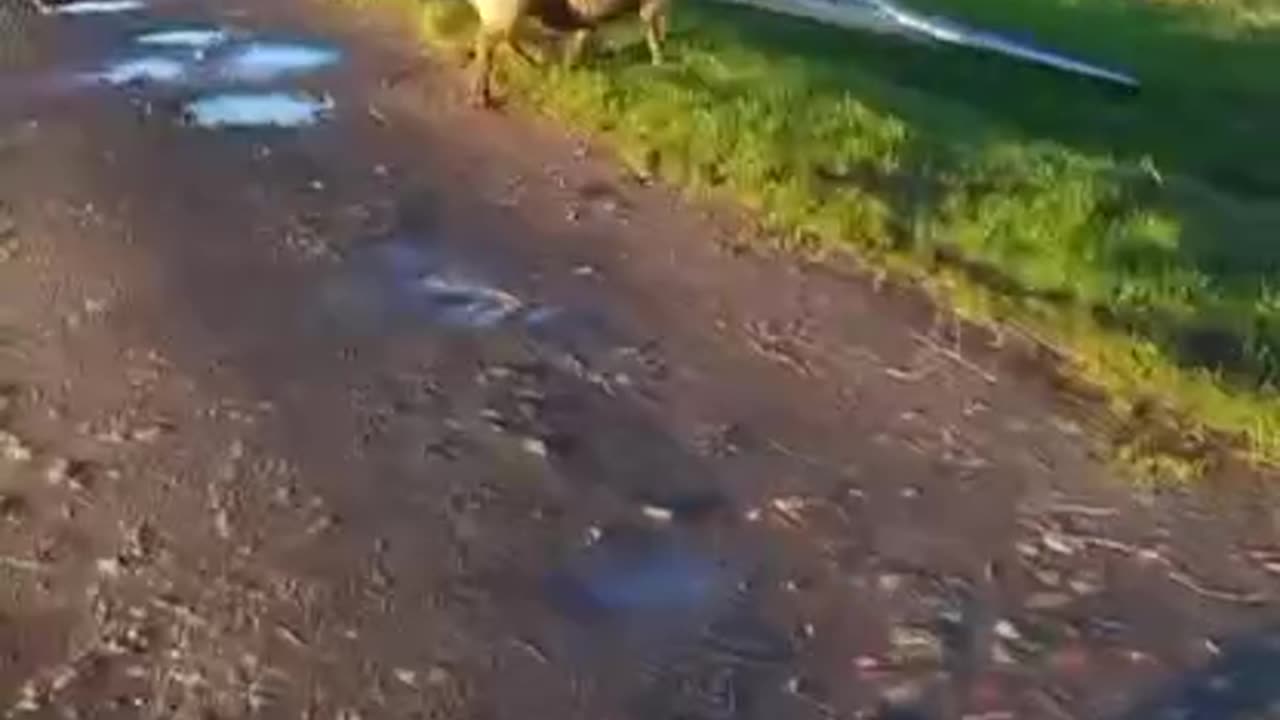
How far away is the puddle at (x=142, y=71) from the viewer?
10516mm

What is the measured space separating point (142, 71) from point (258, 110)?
2.98ft

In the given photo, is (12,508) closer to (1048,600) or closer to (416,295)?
(416,295)

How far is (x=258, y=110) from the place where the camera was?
998 centimetres

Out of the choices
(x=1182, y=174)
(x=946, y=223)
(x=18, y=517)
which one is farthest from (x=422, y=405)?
(x=1182, y=174)

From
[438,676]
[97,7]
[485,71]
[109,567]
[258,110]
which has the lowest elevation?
[97,7]

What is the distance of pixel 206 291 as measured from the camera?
7863 mm

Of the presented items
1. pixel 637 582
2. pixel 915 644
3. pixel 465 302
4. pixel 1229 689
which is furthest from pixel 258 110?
pixel 1229 689

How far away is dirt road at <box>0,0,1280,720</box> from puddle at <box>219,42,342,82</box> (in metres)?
1.36

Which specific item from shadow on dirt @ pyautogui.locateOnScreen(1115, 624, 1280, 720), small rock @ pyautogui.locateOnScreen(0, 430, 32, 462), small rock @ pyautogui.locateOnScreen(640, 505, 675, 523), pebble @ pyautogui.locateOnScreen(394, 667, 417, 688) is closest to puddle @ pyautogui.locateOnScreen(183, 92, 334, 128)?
small rock @ pyautogui.locateOnScreen(0, 430, 32, 462)

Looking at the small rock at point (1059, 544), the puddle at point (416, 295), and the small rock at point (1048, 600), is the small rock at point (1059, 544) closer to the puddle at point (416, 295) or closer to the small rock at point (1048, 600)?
the small rock at point (1048, 600)

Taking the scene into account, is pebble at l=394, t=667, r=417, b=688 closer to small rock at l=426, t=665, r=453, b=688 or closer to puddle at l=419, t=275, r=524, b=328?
small rock at l=426, t=665, r=453, b=688

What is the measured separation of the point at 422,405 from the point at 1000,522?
1594 mm

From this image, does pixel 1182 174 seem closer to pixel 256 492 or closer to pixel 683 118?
pixel 683 118

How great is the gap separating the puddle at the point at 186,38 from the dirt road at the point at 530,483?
1.88 m
